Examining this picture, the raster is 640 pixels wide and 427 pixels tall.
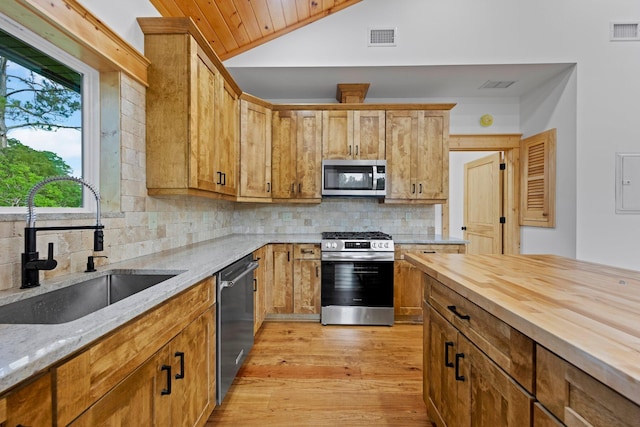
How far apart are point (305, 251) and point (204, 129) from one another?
1578 millimetres

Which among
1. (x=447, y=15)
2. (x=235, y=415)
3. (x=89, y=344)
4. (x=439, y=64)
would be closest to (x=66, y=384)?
(x=89, y=344)

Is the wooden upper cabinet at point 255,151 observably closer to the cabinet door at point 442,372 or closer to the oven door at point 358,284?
the oven door at point 358,284

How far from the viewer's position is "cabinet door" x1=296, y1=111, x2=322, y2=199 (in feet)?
11.3

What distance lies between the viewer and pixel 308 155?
3.46 metres

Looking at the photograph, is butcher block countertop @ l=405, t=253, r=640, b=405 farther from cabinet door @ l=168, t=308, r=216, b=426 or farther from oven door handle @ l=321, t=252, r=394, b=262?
oven door handle @ l=321, t=252, r=394, b=262

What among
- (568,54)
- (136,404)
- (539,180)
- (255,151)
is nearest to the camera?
(136,404)

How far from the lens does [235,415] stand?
5.84 ft

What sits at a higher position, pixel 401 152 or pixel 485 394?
pixel 401 152

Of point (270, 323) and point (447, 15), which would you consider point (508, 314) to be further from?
point (447, 15)

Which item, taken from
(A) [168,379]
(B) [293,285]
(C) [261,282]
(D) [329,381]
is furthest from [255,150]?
(A) [168,379]

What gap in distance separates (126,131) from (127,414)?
1.59 meters

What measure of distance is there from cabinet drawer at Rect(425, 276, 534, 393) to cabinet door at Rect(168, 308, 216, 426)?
1202mm

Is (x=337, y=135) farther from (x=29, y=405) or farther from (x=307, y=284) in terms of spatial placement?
(x=29, y=405)

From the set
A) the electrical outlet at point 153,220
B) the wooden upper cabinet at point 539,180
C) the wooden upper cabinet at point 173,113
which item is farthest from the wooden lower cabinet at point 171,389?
the wooden upper cabinet at point 539,180
